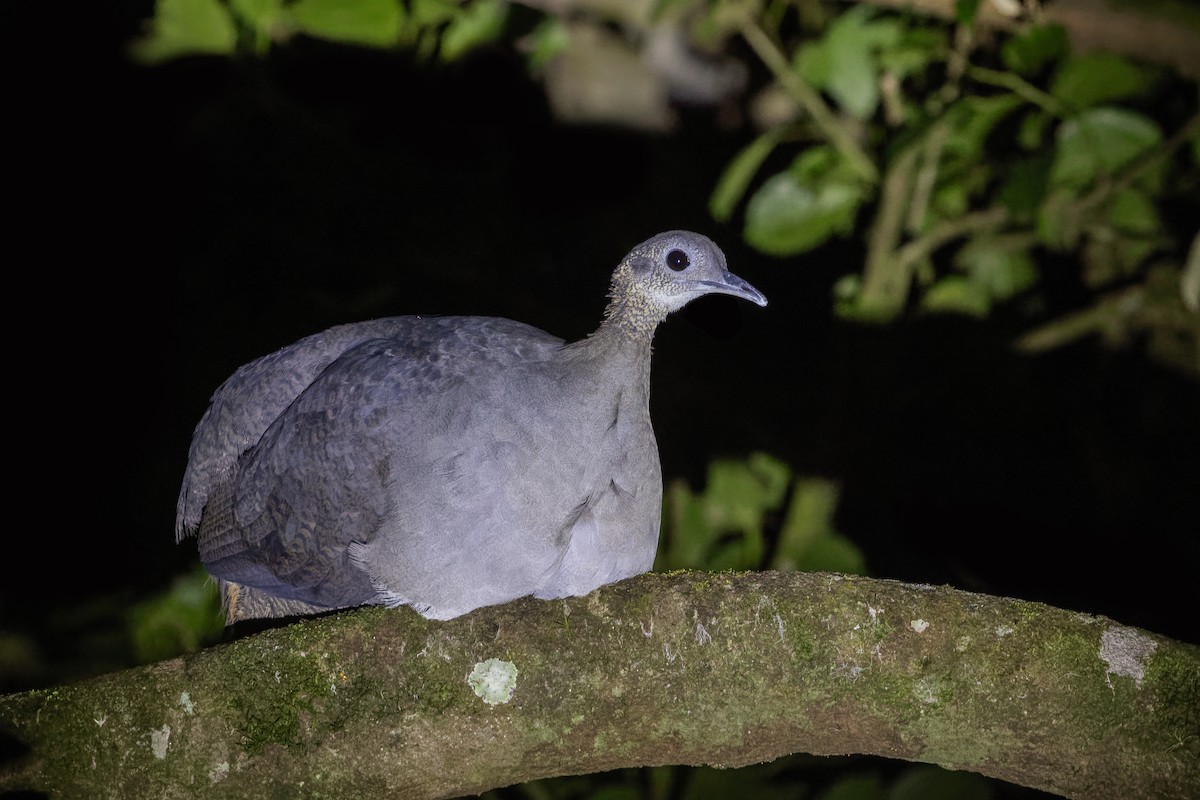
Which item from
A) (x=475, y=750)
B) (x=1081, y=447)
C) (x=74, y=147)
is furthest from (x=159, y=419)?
(x=1081, y=447)

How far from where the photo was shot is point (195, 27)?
2.04 meters

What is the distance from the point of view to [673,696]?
1441 millimetres

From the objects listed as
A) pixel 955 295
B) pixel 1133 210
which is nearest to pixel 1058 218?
pixel 1133 210

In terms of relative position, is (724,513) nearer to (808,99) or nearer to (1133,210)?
(808,99)

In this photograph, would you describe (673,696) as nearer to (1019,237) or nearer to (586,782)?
(586,782)

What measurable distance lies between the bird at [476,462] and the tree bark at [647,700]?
116 mm

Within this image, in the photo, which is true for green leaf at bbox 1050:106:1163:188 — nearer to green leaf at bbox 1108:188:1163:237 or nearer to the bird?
green leaf at bbox 1108:188:1163:237

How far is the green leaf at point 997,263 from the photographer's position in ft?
8.77

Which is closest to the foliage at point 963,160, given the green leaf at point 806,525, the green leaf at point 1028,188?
the green leaf at point 1028,188

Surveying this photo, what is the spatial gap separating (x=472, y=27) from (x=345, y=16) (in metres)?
0.29

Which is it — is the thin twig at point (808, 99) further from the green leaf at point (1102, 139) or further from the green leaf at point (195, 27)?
the green leaf at point (195, 27)

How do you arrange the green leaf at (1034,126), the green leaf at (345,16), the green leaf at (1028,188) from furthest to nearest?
the green leaf at (1034,126)
the green leaf at (1028,188)
the green leaf at (345,16)

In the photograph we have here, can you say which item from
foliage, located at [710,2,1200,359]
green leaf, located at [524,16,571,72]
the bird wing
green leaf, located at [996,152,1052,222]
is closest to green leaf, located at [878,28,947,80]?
foliage, located at [710,2,1200,359]

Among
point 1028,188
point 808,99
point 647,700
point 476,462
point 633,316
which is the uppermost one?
point 808,99
